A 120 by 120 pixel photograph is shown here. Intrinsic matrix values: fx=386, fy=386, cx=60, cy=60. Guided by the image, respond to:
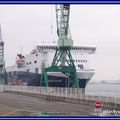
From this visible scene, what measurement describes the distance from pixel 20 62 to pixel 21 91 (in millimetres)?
23698

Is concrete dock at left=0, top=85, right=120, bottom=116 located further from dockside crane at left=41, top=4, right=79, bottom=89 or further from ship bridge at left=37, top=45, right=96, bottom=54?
ship bridge at left=37, top=45, right=96, bottom=54

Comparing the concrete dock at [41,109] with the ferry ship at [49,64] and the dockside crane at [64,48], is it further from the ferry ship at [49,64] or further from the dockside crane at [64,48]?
the ferry ship at [49,64]

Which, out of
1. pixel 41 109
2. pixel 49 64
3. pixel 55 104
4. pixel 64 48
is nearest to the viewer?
pixel 41 109

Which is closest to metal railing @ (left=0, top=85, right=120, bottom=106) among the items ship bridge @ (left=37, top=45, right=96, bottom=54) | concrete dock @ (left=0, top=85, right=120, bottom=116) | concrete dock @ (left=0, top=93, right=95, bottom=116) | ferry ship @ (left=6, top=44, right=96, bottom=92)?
Answer: concrete dock @ (left=0, top=85, right=120, bottom=116)

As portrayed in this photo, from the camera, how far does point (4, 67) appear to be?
93125 millimetres

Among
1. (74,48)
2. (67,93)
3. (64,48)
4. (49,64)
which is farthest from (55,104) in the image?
(74,48)

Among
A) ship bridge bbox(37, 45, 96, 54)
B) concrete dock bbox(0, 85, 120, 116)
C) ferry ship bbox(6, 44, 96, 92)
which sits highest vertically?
ship bridge bbox(37, 45, 96, 54)

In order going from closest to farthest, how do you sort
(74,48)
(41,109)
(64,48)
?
(41,109) → (64,48) → (74,48)

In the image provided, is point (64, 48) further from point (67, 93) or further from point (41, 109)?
point (41, 109)

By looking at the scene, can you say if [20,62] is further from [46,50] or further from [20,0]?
[20,0]

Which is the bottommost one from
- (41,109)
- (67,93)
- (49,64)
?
(41,109)

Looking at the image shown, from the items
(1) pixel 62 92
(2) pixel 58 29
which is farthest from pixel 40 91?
(2) pixel 58 29

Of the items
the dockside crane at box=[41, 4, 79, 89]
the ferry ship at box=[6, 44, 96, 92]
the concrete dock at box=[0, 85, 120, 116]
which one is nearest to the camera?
the concrete dock at box=[0, 85, 120, 116]

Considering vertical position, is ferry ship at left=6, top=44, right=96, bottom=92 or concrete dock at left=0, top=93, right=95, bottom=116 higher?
ferry ship at left=6, top=44, right=96, bottom=92
